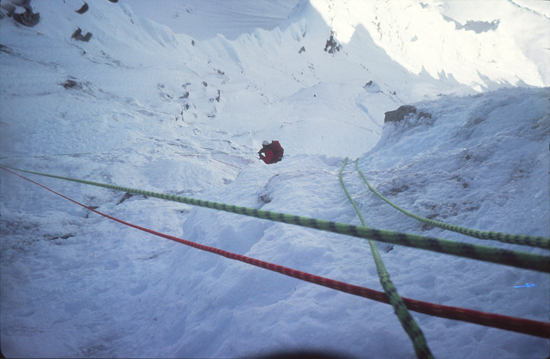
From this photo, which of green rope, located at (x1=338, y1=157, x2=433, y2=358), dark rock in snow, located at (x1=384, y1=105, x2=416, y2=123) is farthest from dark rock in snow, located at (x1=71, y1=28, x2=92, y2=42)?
green rope, located at (x1=338, y1=157, x2=433, y2=358)

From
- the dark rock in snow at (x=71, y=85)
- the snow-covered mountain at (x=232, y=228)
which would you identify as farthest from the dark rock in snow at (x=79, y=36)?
the dark rock in snow at (x=71, y=85)

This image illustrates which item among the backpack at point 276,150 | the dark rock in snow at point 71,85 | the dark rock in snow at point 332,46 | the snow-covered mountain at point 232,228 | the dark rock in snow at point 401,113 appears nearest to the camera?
the snow-covered mountain at point 232,228

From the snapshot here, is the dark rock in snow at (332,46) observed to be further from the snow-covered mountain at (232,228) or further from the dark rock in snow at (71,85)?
the dark rock in snow at (71,85)

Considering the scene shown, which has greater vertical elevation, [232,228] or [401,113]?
A: [401,113]

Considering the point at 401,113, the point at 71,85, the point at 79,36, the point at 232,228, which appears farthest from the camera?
the point at 79,36

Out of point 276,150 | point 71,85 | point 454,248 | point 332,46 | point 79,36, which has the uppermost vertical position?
point 332,46

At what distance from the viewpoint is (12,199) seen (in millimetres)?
3547

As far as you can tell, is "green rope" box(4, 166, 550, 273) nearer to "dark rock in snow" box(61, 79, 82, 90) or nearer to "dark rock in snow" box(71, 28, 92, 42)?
"dark rock in snow" box(61, 79, 82, 90)

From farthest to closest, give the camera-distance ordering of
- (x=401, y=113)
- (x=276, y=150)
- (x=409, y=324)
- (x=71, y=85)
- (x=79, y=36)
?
(x=79, y=36) < (x=71, y=85) < (x=276, y=150) < (x=401, y=113) < (x=409, y=324)

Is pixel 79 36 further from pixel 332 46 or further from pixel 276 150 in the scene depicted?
pixel 332 46

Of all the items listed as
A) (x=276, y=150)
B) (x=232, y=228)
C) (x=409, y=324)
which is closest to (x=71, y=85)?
Result: (x=276, y=150)

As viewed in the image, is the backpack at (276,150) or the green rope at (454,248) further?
the backpack at (276,150)

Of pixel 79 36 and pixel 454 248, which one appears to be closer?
pixel 454 248

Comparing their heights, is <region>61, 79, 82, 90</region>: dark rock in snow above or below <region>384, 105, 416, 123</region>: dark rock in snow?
below
